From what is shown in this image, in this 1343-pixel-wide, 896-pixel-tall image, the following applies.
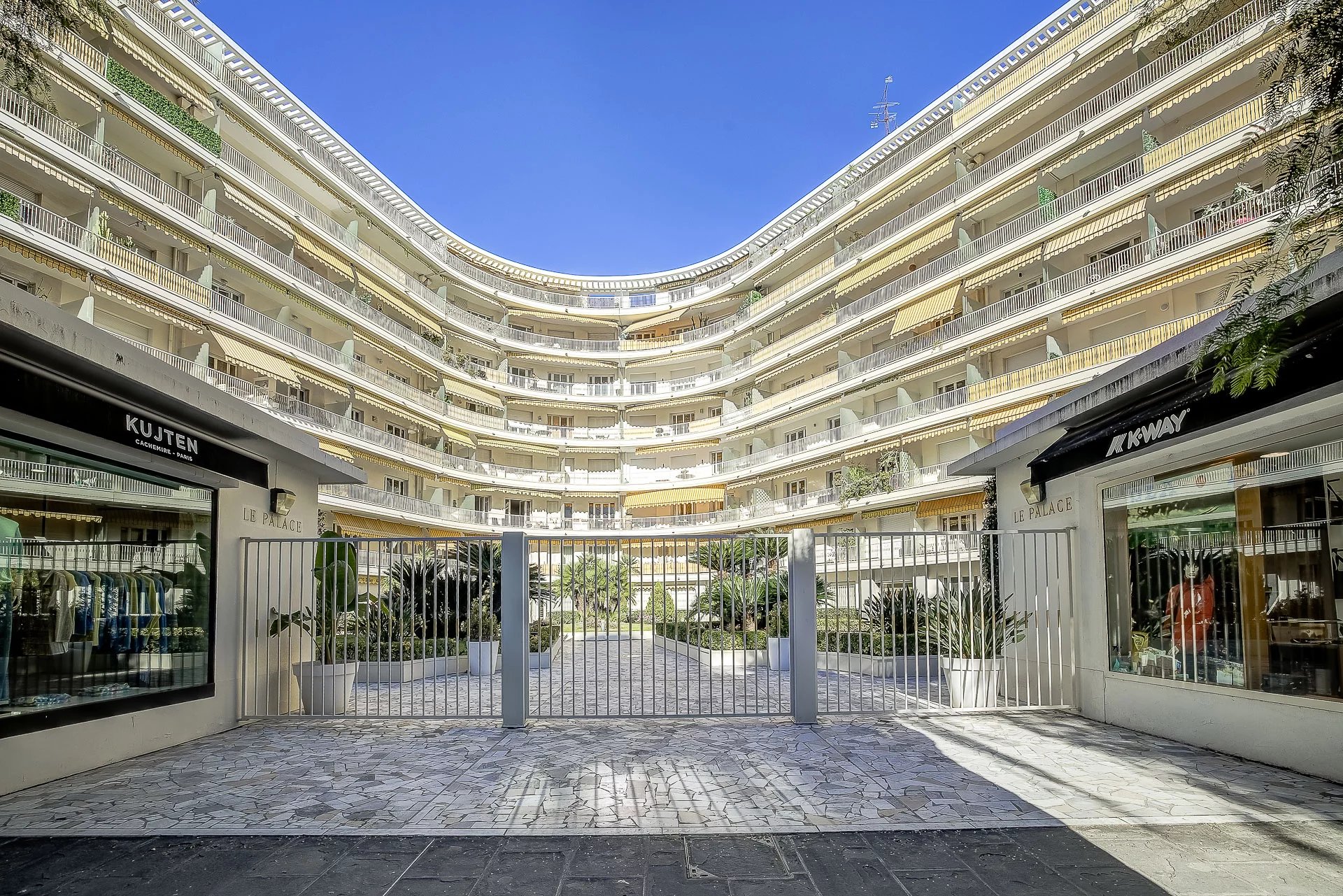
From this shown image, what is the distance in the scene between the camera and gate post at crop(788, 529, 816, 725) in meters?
8.68

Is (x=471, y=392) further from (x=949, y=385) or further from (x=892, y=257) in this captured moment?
(x=949, y=385)

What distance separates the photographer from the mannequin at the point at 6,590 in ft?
20.9

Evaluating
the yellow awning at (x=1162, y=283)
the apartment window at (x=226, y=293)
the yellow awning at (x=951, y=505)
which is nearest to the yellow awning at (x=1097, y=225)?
the yellow awning at (x=1162, y=283)

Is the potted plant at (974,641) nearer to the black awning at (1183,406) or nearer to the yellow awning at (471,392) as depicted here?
the black awning at (1183,406)

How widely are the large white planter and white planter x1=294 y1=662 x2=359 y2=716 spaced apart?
6811mm

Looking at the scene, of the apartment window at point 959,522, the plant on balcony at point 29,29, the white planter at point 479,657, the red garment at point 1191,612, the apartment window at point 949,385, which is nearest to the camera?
the plant on balcony at point 29,29

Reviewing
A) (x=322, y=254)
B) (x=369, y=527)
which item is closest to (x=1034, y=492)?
(x=369, y=527)

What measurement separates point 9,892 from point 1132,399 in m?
8.75

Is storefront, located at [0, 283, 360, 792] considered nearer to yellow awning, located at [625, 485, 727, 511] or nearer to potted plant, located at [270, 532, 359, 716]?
potted plant, located at [270, 532, 359, 716]

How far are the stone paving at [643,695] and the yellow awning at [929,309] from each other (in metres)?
22.3

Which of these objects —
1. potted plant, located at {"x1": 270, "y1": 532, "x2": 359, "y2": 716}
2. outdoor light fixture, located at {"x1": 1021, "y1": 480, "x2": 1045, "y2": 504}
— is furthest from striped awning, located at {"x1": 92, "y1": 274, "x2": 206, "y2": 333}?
outdoor light fixture, located at {"x1": 1021, "y1": 480, "x2": 1045, "y2": 504}

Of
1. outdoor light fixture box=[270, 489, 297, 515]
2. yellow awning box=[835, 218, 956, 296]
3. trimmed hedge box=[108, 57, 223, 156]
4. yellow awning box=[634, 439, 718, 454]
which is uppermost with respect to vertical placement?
trimmed hedge box=[108, 57, 223, 156]

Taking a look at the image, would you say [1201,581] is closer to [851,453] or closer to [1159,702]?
[1159,702]

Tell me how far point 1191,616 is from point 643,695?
19.3ft
